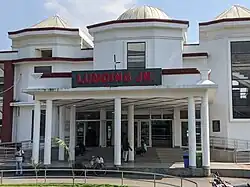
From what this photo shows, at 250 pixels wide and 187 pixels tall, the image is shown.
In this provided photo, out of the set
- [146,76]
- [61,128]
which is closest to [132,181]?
[146,76]

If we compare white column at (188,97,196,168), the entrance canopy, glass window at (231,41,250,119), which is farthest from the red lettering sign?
glass window at (231,41,250,119)

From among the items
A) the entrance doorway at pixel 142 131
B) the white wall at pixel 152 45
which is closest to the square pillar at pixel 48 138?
the white wall at pixel 152 45

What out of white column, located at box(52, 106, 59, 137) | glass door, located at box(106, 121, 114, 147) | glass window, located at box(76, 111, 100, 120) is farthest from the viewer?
glass window, located at box(76, 111, 100, 120)

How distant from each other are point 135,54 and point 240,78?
7.69m

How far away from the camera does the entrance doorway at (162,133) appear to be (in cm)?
2792

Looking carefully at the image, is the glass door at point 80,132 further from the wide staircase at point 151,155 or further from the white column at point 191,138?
the white column at point 191,138

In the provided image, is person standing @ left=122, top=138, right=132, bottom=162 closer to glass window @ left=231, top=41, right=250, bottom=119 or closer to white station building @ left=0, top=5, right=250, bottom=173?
white station building @ left=0, top=5, right=250, bottom=173

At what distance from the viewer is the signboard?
64.0ft

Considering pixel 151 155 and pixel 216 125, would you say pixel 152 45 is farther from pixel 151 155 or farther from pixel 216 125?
pixel 151 155

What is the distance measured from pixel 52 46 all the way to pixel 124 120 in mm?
8390

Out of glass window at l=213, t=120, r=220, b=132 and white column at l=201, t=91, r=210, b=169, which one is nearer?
white column at l=201, t=91, r=210, b=169

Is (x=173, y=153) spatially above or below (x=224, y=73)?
below

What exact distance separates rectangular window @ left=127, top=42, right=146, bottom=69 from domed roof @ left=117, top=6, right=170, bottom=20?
294 centimetres

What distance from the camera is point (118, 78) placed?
19.8m
